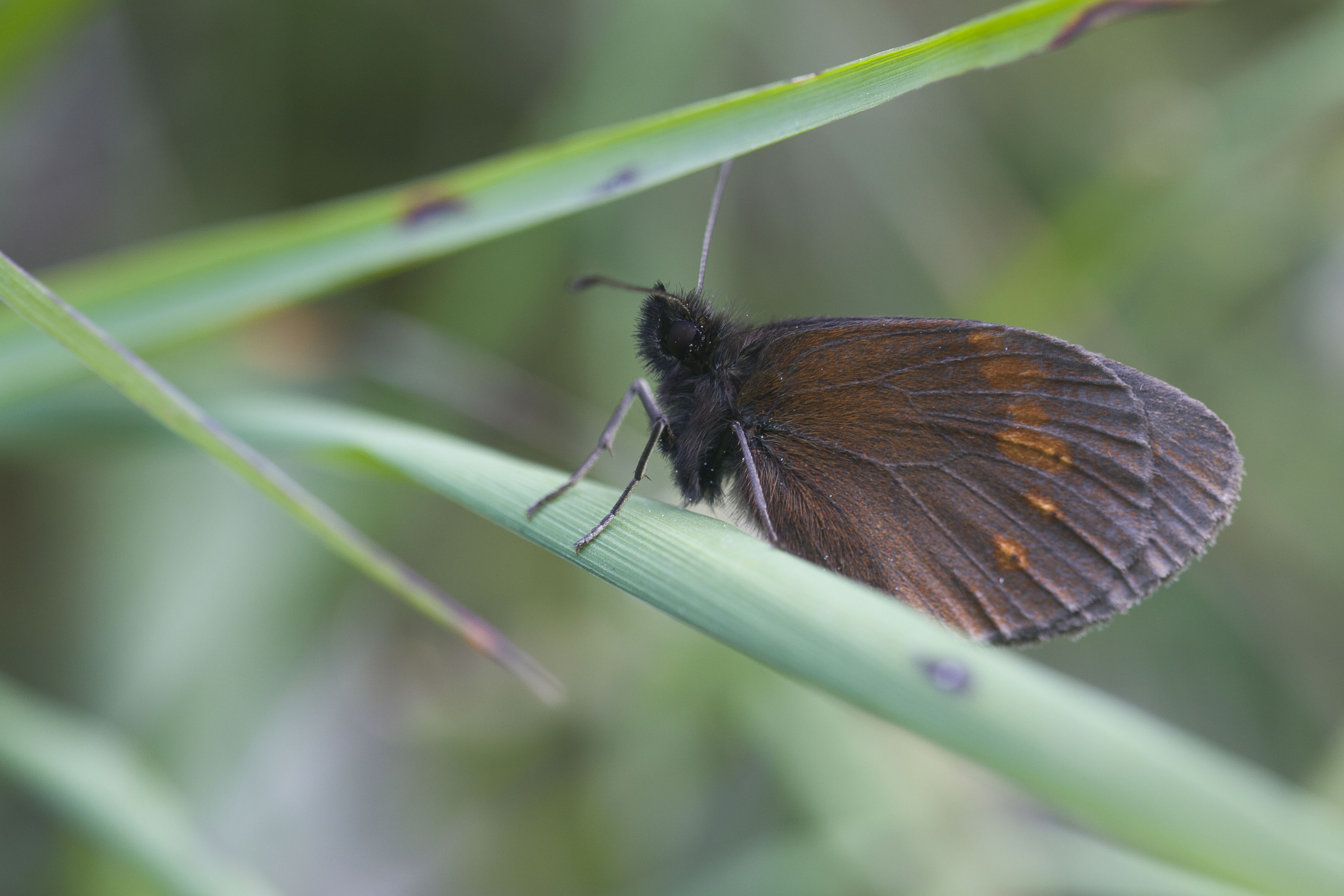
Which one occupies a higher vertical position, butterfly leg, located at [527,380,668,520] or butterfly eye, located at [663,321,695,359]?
butterfly eye, located at [663,321,695,359]

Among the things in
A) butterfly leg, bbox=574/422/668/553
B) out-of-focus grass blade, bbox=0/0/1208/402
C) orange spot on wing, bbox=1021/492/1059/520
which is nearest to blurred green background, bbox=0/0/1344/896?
out-of-focus grass blade, bbox=0/0/1208/402

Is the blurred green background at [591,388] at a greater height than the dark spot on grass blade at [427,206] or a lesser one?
lesser

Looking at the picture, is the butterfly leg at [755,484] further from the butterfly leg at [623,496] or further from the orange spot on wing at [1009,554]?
the orange spot on wing at [1009,554]

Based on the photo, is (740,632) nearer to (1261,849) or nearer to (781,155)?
(1261,849)

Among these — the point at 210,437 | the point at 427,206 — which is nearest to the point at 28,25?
the point at 427,206

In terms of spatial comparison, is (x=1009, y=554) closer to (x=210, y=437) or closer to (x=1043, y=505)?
(x=1043, y=505)

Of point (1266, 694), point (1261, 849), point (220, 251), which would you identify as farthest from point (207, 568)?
point (1266, 694)

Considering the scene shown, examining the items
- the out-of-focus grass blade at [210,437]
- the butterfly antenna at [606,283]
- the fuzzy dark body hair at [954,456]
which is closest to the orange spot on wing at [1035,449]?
the fuzzy dark body hair at [954,456]

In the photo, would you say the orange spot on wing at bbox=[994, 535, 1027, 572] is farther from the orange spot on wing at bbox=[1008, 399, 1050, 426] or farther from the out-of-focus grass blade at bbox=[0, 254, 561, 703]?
the out-of-focus grass blade at bbox=[0, 254, 561, 703]
